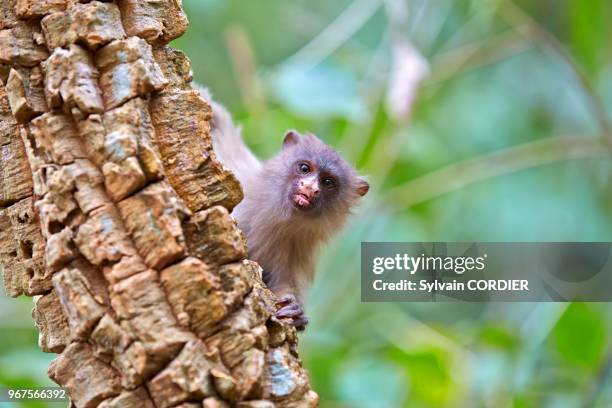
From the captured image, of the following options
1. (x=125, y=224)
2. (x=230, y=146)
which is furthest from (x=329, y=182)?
(x=125, y=224)

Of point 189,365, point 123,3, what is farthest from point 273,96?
point 189,365

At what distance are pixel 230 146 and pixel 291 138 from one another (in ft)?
0.93

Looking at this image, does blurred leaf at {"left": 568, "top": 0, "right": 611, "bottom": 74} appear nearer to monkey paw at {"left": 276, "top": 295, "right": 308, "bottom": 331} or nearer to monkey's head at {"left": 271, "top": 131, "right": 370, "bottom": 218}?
monkey's head at {"left": 271, "top": 131, "right": 370, "bottom": 218}

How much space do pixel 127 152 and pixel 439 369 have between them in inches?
112

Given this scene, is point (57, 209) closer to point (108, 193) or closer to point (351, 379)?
point (108, 193)

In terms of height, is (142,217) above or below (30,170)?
below

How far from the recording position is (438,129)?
23.2ft

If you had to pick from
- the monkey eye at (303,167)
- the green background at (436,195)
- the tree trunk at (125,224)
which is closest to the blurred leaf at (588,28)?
the green background at (436,195)

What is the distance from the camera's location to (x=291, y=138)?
3.75 meters

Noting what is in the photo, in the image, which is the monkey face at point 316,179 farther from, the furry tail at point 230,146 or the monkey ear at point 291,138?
the furry tail at point 230,146

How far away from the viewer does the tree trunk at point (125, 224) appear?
177 cm

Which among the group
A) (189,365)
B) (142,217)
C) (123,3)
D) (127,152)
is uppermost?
(123,3)

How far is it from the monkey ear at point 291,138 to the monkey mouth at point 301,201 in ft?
1.37

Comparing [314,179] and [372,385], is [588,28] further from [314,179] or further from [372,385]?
[372,385]
